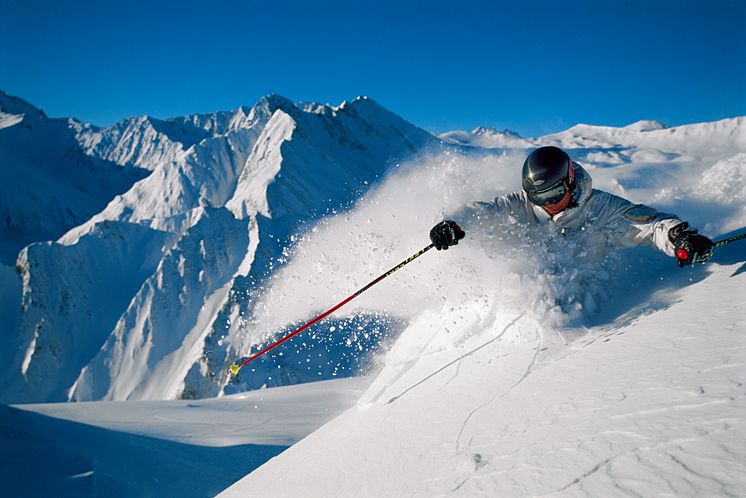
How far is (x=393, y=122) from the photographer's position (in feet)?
443

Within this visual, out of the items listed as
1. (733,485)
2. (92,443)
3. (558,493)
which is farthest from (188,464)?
(733,485)

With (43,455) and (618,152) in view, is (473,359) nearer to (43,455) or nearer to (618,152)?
(43,455)

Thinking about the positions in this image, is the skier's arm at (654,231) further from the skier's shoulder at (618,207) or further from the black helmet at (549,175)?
the black helmet at (549,175)

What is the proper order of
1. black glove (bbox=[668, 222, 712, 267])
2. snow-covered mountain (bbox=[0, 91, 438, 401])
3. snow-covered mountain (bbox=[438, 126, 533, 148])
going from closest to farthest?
1. black glove (bbox=[668, 222, 712, 267])
2. snow-covered mountain (bbox=[0, 91, 438, 401])
3. snow-covered mountain (bbox=[438, 126, 533, 148])

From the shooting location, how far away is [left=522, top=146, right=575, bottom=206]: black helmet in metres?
4.86

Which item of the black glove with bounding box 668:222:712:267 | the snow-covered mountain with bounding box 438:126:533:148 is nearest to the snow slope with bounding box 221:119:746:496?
the black glove with bounding box 668:222:712:267

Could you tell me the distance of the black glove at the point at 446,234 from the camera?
5.27 m

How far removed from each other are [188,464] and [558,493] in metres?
6.05

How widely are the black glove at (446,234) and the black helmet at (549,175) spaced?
101 cm

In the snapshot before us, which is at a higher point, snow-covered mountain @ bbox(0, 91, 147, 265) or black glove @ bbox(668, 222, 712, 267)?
snow-covered mountain @ bbox(0, 91, 147, 265)

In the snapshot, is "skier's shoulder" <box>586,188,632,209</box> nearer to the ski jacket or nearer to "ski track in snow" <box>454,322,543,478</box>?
the ski jacket

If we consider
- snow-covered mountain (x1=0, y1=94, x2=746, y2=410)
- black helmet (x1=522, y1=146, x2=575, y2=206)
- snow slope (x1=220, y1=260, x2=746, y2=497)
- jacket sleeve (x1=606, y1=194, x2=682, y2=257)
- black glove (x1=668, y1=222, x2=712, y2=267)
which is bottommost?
snow slope (x1=220, y1=260, x2=746, y2=497)

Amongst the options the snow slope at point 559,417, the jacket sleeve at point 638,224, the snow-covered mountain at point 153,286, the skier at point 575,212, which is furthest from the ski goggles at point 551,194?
the snow-covered mountain at point 153,286

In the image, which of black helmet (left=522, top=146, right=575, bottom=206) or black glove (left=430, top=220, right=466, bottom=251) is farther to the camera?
black glove (left=430, top=220, right=466, bottom=251)
